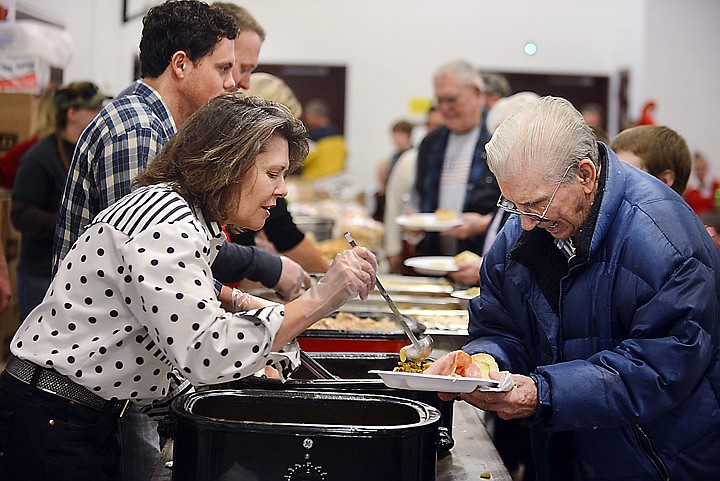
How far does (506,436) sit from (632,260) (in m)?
1.34

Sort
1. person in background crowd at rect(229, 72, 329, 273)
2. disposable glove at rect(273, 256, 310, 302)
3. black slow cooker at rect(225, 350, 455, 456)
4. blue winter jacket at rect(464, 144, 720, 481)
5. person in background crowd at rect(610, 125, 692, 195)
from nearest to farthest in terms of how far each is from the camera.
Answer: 1. blue winter jacket at rect(464, 144, 720, 481)
2. black slow cooker at rect(225, 350, 455, 456)
3. person in background crowd at rect(610, 125, 692, 195)
4. disposable glove at rect(273, 256, 310, 302)
5. person in background crowd at rect(229, 72, 329, 273)

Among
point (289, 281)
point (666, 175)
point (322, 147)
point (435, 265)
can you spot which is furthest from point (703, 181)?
point (289, 281)

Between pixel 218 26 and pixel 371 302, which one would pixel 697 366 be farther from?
pixel 371 302

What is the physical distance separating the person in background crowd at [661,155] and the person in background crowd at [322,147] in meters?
7.50

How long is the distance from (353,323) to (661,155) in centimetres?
113

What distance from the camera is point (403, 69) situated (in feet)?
36.3

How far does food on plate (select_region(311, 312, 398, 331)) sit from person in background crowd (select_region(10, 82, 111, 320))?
1.56 metres

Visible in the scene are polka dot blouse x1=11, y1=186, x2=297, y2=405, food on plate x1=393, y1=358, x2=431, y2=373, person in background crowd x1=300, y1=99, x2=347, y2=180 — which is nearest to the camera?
polka dot blouse x1=11, y1=186, x2=297, y2=405

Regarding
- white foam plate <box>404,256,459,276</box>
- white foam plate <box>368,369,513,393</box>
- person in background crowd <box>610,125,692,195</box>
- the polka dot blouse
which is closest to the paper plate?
white foam plate <box>404,256,459,276</box>

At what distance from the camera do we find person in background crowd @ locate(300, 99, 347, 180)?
33.7 ft

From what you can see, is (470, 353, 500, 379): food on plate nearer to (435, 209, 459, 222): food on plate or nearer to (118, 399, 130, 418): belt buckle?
(118, 399, 130, 418): belt buckle

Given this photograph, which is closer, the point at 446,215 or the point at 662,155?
the point at 662,155

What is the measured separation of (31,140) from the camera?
4754 mm

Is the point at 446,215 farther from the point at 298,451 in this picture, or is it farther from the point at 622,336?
the point at 298,451
